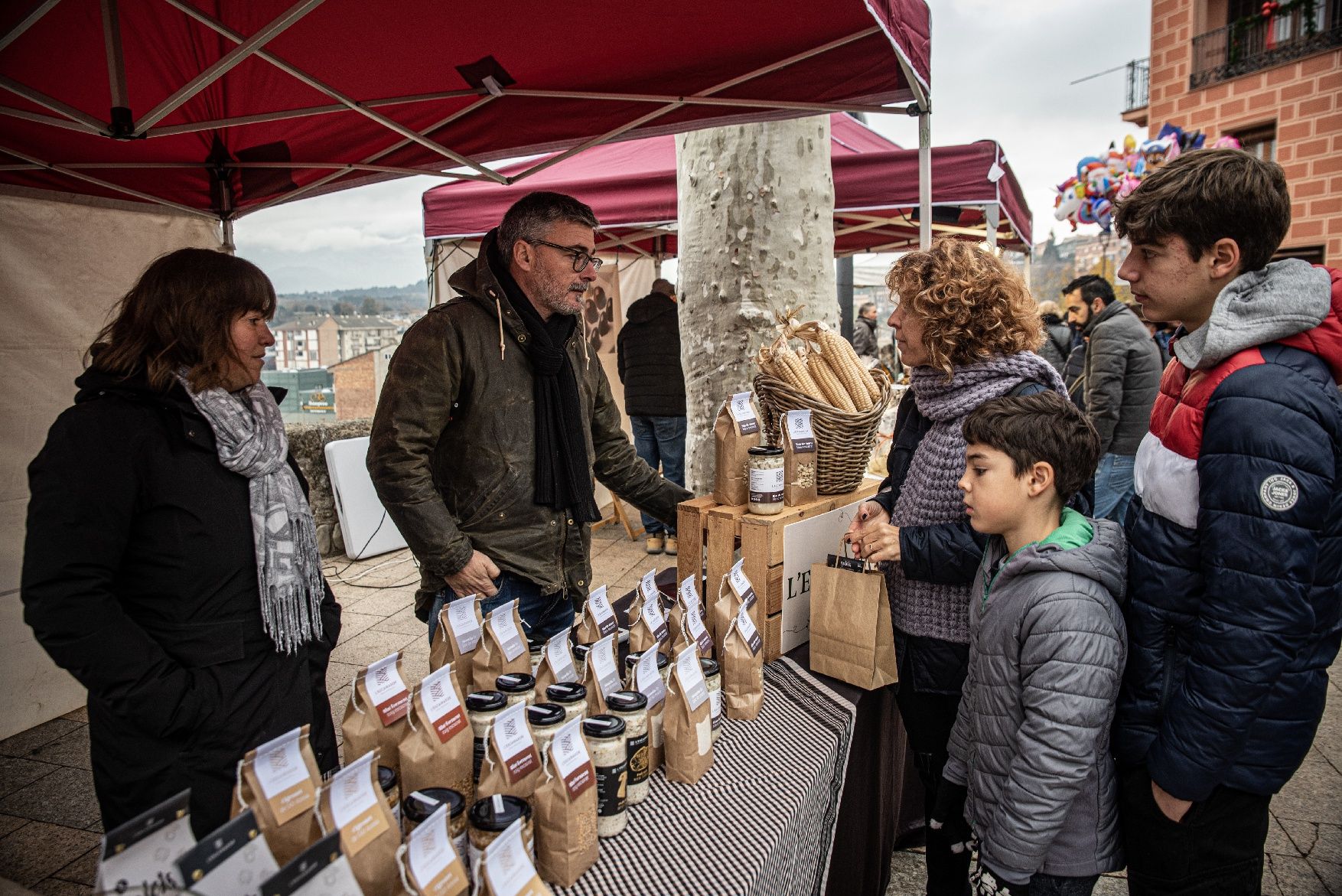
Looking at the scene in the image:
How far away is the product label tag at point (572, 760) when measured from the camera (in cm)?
108

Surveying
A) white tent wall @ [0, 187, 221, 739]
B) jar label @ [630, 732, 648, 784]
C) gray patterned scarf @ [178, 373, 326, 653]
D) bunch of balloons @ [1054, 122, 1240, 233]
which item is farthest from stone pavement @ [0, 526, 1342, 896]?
bunch of balloons @ [1054, 122, 1240, 233]

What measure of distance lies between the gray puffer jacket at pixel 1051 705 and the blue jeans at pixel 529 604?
1171 millimetres

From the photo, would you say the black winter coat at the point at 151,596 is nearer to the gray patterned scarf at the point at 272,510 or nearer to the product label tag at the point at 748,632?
the gray patterned scarf at the point at 272,510

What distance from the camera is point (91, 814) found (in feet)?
8.86

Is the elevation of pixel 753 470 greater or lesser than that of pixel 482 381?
lesser

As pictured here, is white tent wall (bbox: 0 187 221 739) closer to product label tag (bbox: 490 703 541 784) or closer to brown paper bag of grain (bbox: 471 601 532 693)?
brown paper bag of grain (bbox: 471 601 532 693)

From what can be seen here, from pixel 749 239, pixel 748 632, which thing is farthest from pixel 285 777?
pixel 749 239

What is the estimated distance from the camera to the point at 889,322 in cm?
193

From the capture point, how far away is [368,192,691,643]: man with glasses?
204cm

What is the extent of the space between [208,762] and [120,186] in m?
2.74

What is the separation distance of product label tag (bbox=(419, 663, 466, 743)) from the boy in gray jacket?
1022 mm

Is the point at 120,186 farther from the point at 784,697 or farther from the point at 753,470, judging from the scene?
the point at 784,697

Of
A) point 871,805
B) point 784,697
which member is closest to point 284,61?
point 784,697

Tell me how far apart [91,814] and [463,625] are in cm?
224
